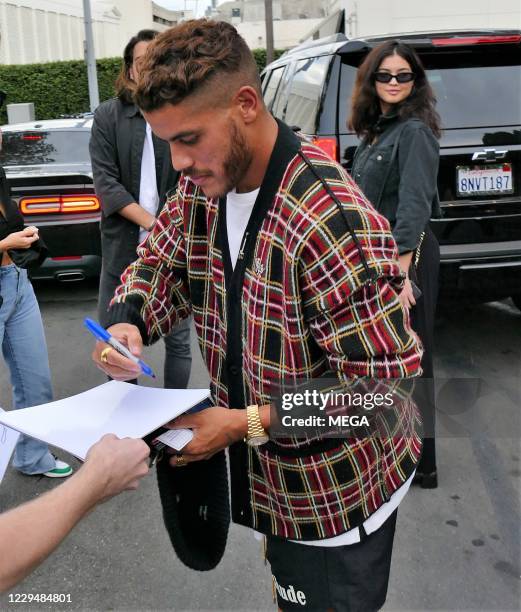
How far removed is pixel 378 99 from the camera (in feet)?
10.5

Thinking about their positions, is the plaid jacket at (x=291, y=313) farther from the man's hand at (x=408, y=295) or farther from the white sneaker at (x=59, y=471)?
the white sneaker at (x=59, y=471)

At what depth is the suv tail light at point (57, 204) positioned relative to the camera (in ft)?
→ 19.0

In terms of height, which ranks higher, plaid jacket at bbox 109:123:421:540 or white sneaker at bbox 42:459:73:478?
plaid jacket at bbox 109:123:421:540

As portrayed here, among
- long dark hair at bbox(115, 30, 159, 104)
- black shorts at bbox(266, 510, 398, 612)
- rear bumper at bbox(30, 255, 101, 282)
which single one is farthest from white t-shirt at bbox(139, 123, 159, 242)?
rear bumper at bbox(30, 255, 101, 282)

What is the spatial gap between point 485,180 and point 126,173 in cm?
221

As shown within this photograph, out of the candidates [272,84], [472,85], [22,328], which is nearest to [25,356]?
[22,328]

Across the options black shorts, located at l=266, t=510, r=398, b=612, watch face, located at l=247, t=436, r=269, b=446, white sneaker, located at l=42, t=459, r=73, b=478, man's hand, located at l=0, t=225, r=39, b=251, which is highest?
man's hand, located at l=0, t=225, r=39, b=251

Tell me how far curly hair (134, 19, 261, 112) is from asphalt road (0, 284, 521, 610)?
78.2 inches

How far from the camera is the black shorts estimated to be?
62.3 inches

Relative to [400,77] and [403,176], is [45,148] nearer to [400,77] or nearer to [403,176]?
[400,77]

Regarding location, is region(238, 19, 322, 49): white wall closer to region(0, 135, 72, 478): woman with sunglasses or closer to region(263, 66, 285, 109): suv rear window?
region(263, 66, 285, 109): suv rear window

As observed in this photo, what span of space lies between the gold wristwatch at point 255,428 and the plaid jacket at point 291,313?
5 cm

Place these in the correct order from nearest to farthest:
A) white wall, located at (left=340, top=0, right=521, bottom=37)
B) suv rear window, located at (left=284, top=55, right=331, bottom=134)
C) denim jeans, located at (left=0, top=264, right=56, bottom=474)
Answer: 1. denim jeans, located at (left=0, top=264, right=56, bottom=474)
2. suv rear window, located at (left=284, top=55, right=331, bottom=134)
3. white wall, located at (left=340, top=0, right=521, bottom=37)

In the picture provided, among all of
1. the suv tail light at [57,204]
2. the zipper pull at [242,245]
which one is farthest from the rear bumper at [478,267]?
the suv tail light at [57,204]
